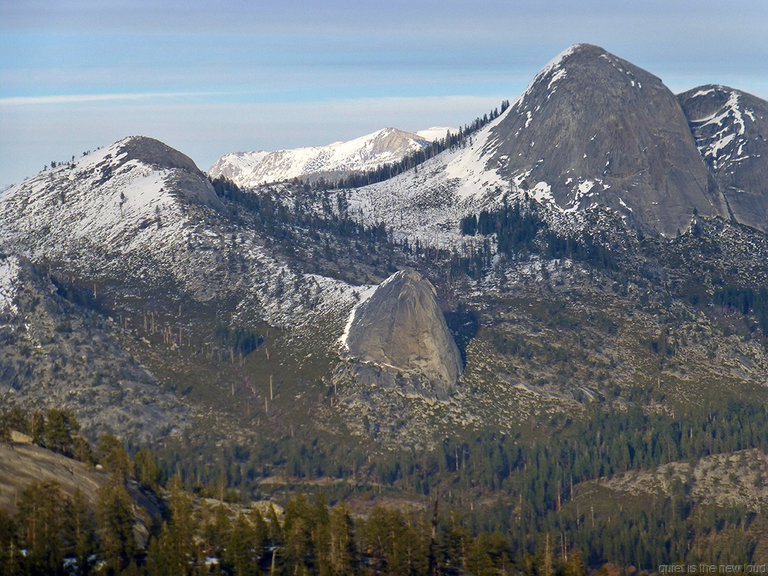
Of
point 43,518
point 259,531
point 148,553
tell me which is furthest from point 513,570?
point 43,518

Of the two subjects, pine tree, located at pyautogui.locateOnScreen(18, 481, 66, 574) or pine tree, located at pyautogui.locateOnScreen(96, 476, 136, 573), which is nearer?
pine tree, located at pyautogui.locateOnScreen(18, 481, 66, 574)

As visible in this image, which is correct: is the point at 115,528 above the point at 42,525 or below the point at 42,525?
below

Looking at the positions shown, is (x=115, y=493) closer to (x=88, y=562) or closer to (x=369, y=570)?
(x=88, y=562)

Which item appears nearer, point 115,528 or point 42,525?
point 42,525

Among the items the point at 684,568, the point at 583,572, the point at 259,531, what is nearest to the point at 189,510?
the point at 259,531

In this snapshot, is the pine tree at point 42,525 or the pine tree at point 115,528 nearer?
the pine tree at point 42,525

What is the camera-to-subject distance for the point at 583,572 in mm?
146125

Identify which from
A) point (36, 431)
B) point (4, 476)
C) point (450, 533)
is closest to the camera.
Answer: point (4, 476)

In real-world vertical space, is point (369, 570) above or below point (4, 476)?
below

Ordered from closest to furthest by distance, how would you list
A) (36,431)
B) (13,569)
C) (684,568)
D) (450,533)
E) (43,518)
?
(13,569), (43,518), (450,533), (36,431), (684,568)

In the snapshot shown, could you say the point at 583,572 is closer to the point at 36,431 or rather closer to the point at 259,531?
the point at 259,531

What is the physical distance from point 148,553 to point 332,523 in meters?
22.1

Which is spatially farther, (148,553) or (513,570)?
(513,570)

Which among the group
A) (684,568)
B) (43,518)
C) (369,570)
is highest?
(43,518)
